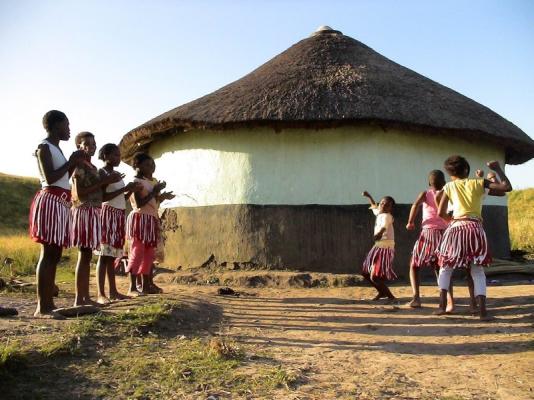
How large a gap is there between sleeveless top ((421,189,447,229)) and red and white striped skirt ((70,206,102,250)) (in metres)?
3.09

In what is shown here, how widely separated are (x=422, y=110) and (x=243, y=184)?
2829mm

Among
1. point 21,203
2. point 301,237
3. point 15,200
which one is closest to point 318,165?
point 301,237

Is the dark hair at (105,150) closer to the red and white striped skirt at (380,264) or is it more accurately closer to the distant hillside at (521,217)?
the red and white striped skirt at (380,264)

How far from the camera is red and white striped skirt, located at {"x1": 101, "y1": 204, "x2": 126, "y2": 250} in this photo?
4.77 m

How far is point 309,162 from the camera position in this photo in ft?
24.8

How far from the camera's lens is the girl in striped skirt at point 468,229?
14.4 feet

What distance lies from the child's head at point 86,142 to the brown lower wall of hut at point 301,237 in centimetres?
329

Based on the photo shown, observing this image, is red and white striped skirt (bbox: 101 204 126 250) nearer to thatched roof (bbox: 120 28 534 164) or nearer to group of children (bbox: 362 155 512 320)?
group of children (bbox: 362 155 512 320)

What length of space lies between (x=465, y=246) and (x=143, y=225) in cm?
304

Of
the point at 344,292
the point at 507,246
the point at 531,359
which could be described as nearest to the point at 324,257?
the point at 344,292

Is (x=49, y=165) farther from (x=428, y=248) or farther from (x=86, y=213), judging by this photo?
(x=428, y=248)

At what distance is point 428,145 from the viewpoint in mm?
7910

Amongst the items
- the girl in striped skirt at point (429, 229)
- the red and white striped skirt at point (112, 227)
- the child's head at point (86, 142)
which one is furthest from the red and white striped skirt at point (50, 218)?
the girl in striped skirt at point (429, 229)

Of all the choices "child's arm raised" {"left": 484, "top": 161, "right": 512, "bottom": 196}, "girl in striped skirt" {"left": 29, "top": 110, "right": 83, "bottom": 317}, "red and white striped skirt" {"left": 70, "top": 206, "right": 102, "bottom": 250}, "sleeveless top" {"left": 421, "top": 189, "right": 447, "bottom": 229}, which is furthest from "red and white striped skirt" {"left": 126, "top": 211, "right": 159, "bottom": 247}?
"child's arm raised" {"left": 484, "top": 161, "right": 512, "bottom": 196}
